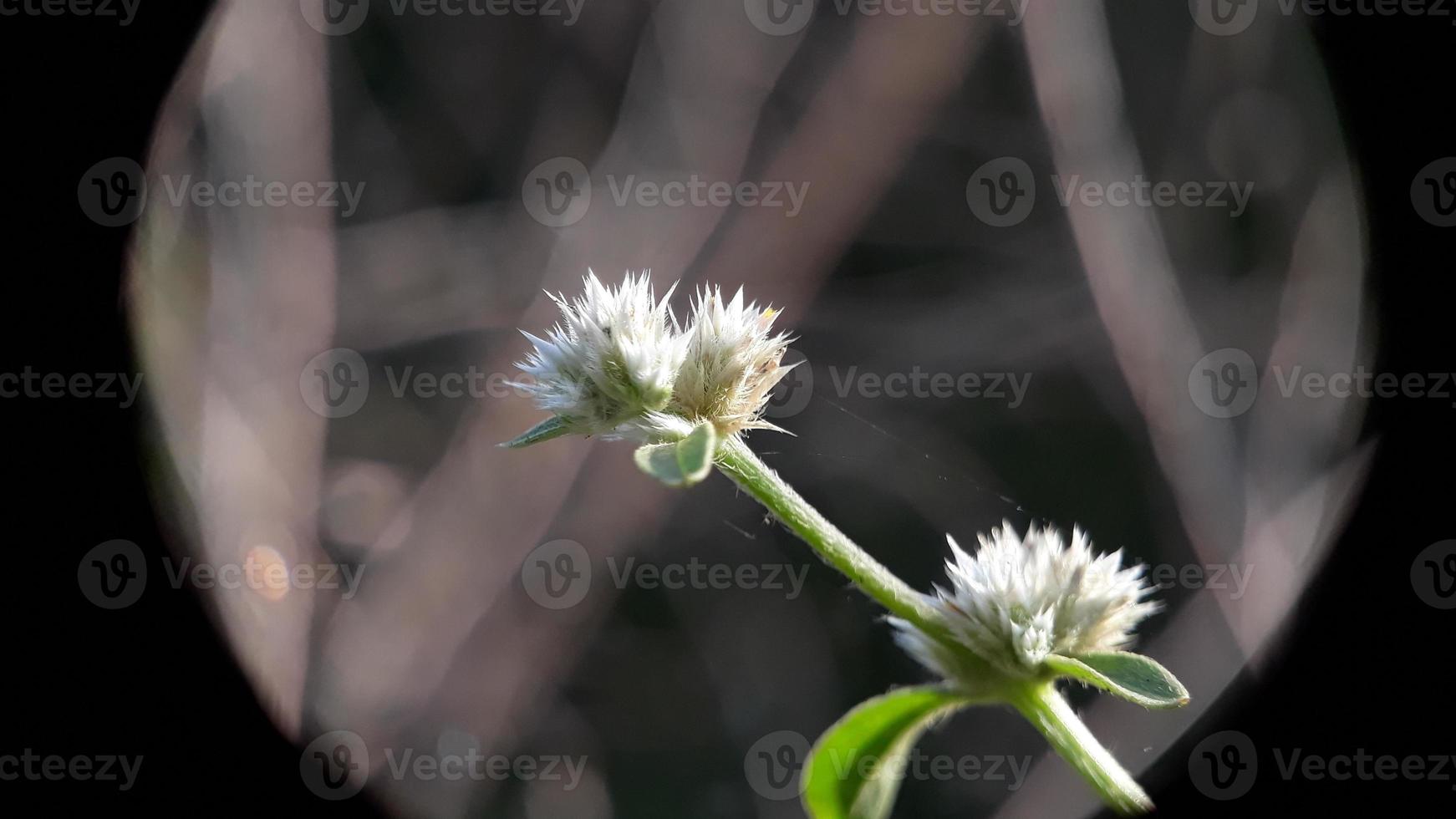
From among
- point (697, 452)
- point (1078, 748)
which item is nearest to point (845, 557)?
point (697, 452)

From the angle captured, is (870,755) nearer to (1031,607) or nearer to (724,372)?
(1031,607)

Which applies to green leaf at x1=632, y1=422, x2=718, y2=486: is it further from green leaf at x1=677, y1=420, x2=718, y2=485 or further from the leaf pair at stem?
the leaf pair at stem

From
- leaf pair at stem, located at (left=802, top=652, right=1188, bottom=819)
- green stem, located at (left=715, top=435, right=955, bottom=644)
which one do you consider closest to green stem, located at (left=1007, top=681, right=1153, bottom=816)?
leaf pair at stem, located at (left=802, top=652, right=1188, bottom=819)

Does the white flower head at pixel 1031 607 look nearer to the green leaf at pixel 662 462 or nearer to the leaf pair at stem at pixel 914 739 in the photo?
the leaf pair at stem at pixel 914 739

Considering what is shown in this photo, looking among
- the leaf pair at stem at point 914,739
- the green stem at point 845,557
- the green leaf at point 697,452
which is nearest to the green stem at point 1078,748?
the leaf pair at stem at point 914,739

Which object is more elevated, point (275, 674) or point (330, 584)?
point (330, 584)

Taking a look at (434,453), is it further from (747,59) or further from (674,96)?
(747,59)

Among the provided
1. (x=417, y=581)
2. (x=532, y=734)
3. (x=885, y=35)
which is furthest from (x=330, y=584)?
(x=885, y=35)
